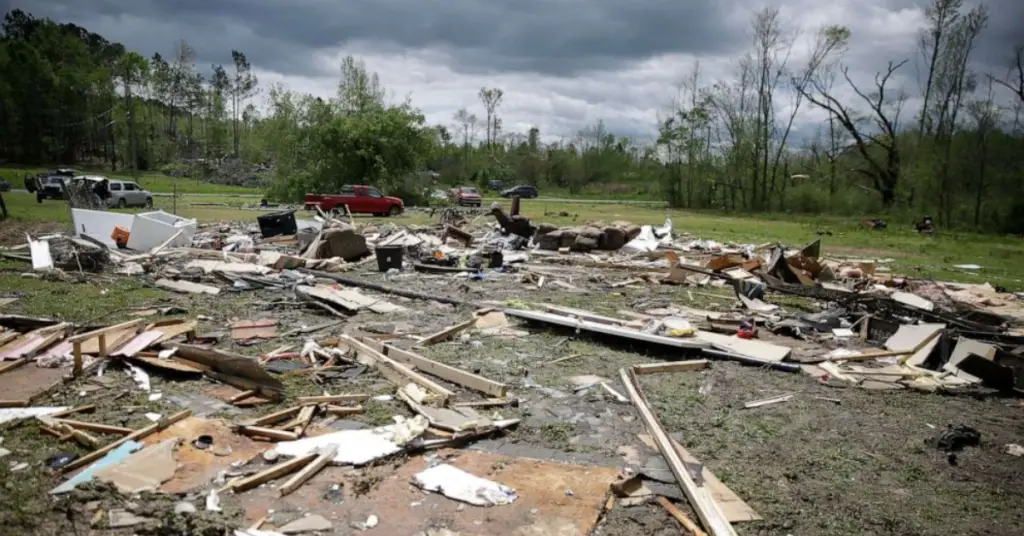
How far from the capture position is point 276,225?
758 inches

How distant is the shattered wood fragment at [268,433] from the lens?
520 cm

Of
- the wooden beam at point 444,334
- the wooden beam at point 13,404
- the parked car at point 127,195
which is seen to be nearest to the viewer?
the wooden beam at point 13,404

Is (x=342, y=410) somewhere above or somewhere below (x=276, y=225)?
below

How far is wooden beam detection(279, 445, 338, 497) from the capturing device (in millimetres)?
4332

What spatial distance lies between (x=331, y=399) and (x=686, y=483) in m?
3.34

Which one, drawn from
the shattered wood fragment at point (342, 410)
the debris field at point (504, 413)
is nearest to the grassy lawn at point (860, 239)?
the debris field at point (504, 413)

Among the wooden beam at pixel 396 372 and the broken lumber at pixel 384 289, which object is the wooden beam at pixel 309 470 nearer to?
the wooden beam at pixel 396 372

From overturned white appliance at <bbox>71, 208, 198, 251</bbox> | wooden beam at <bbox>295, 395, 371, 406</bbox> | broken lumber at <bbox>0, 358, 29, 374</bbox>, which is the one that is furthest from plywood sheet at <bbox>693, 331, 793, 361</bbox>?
overturned white appliance at <bbox>71, 208, 198, 251</bbox>

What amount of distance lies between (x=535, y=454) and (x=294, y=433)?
201 centimetres

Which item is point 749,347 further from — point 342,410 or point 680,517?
point 342,410

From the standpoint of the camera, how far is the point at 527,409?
6.23 metres

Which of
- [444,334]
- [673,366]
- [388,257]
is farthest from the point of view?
[388,257]

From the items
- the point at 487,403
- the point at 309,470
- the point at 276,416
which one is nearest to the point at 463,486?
the point at 309,470

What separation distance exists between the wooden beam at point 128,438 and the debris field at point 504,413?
0.05 feet
